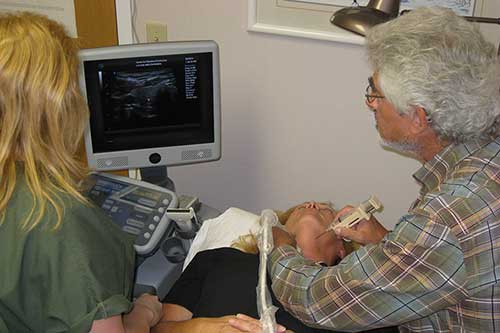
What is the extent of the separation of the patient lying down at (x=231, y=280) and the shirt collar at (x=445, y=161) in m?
0.48

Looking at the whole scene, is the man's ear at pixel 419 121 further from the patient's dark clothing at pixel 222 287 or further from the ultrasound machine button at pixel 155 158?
the ultrasound machine button at pixel 155 158

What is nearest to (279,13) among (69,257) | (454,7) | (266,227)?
(454,7)

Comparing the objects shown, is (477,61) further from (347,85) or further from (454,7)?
(347,85)

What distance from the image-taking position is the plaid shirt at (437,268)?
1.09 metres

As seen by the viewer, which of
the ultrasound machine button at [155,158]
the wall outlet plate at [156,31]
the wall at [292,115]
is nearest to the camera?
the ultrasound machine button at [155,158]

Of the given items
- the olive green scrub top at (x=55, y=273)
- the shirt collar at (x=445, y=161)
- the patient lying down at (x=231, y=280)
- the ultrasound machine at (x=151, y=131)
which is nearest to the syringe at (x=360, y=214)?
the patient lying down at (x=231, y=280)

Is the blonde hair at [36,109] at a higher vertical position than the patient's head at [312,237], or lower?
higher

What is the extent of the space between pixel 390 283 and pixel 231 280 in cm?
59

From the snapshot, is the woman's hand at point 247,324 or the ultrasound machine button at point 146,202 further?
the ultrasound machine button at point 146,202

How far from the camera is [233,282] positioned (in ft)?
5.31

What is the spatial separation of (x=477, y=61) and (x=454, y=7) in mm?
579

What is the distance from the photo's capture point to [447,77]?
1191mm

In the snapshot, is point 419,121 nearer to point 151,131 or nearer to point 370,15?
point 370,15

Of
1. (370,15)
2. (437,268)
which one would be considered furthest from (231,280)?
(370,15)
